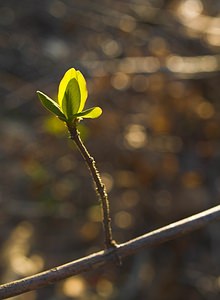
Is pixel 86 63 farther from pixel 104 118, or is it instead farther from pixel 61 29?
pixel 61 29

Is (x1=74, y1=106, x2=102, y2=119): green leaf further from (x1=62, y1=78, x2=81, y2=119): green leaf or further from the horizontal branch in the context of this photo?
the horizontal branch

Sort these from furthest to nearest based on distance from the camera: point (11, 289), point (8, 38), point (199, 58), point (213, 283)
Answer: point (8, 38), point (199, 58), point (213, 283), point (11, 289)

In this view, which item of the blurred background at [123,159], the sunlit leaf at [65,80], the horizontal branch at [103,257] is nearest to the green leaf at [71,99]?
the sunlit leaf at [65,80]

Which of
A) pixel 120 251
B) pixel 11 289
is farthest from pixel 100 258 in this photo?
pixel 11 289

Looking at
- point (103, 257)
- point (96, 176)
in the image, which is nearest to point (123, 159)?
point (103, 257)

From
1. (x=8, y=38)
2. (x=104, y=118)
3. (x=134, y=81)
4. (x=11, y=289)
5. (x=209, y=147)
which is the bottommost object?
(x=11, y=289)

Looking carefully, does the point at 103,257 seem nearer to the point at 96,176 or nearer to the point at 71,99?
the point at 96,176

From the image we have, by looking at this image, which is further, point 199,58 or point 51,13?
point 51,13
